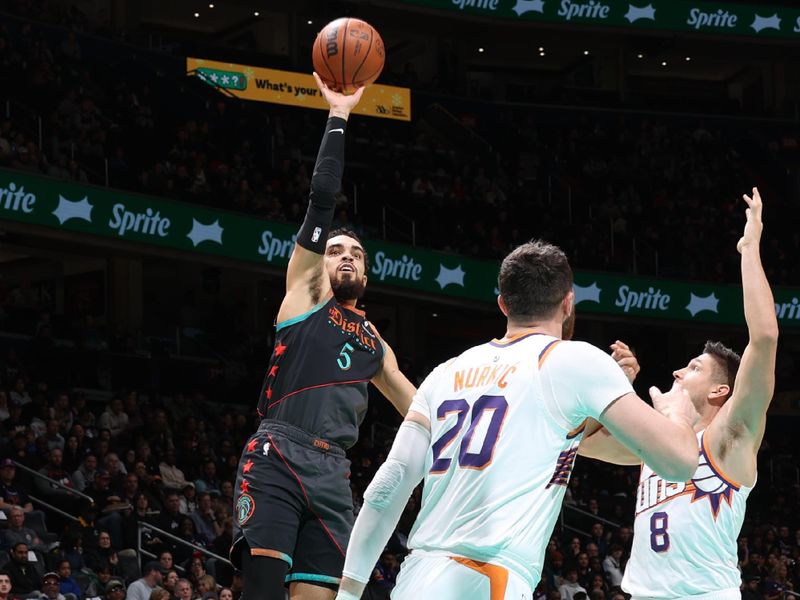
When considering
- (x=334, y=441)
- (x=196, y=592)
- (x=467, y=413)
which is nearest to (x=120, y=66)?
(x=196, y=592)

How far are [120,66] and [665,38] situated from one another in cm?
1548

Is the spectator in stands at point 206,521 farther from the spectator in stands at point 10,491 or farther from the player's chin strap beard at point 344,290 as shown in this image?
the player's chin strap beard at point 344,290

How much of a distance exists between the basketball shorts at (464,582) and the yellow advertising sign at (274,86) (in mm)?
26072

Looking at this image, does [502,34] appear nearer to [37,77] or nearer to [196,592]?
[37,77]

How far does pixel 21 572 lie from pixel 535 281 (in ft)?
35.8

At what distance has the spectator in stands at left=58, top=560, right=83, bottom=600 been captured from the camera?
13875mm

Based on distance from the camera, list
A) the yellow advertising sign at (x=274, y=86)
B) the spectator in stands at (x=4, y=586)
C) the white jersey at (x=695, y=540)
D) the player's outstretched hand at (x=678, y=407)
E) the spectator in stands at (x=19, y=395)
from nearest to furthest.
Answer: the player's outstretched hand at (x=678, y=407) < the white jersey at (x=695, y=540) < the spectator in stands at (x=4, y=586) < the spectator in stands at (x=19, y=395) < the yellow advertising sign at (x=274, y=86)

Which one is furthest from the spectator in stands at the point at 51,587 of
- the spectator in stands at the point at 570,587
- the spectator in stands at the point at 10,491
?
the spectator in stands at the point at 570,587

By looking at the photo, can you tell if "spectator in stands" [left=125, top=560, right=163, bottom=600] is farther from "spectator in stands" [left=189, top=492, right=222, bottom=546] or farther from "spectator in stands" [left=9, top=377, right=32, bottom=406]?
"spectator in stands" [left=9, top=377, right=32, bottom=406]

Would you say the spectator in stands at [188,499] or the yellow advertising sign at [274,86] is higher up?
the yellow advertising sign at [274,86]

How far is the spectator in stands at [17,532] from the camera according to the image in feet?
46.6

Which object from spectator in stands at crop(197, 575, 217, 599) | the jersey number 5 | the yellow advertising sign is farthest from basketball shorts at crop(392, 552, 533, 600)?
the yellow advertising sign

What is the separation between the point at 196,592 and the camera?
15516 mm

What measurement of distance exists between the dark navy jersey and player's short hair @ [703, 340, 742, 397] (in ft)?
5.69
